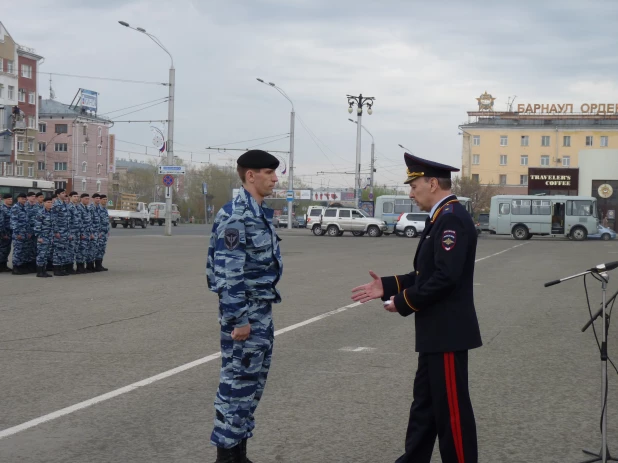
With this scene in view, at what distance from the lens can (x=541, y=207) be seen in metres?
56.2

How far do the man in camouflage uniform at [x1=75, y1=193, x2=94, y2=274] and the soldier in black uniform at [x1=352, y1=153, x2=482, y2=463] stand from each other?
1729 centimetres

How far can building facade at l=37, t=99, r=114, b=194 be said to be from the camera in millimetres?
112000

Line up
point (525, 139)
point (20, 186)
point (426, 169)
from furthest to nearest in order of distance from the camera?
point (525, 139) < point (20, 186) < point (426, 169)

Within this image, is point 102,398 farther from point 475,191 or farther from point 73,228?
point 475,191

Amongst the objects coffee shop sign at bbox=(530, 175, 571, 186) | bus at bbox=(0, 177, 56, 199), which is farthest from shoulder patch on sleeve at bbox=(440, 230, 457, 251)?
coffee shop sign at bbox=(530, 175, 571, 186)

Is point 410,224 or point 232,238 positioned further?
point 410,224

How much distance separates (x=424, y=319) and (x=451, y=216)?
54cm

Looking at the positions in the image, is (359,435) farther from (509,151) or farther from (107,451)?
(509,151)

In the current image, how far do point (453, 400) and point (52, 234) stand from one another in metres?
16.9

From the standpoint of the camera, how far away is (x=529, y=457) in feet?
18.0

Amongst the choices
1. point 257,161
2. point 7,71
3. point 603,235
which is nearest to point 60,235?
point 257,161

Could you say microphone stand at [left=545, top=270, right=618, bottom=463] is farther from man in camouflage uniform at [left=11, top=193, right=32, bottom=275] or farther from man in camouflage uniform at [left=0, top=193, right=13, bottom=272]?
man in camouflage uniform at [left=0, top=193, right=13, bottom=272]

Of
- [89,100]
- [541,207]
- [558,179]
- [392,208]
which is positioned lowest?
[392,208]

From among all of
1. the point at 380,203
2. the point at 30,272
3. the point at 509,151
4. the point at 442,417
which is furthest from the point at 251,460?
the point at 509,151
